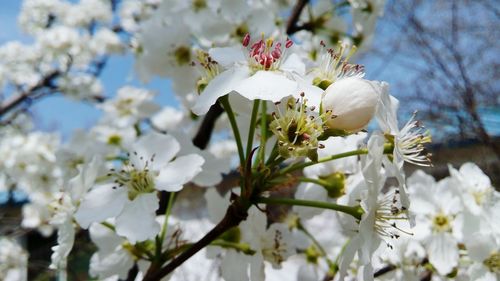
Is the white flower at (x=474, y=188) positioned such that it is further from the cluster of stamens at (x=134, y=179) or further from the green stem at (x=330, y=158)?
the cluster of stamens at (x=134, y=179)

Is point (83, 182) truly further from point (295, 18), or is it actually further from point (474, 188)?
point (295, 18)

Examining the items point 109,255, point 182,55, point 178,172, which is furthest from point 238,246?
point 182,55

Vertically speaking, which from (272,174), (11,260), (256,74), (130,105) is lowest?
(272,174)

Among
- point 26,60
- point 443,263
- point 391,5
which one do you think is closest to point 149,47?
point 443,263

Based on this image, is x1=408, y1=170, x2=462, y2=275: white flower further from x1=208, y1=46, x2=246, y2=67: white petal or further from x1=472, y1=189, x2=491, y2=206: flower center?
x1=208, y1=46, x2=246, y2=67: white petal

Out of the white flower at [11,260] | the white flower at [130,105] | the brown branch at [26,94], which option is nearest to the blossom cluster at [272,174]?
the white flower at [130,105]

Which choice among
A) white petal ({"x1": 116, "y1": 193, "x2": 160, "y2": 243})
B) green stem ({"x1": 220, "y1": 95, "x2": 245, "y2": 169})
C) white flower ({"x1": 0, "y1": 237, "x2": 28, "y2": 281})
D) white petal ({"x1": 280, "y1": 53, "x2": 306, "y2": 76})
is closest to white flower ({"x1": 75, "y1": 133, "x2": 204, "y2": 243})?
white petal ({"x1": 116, "y1": 193, "x2": 160, "y2": 243})

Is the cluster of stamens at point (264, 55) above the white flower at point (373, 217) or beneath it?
above
